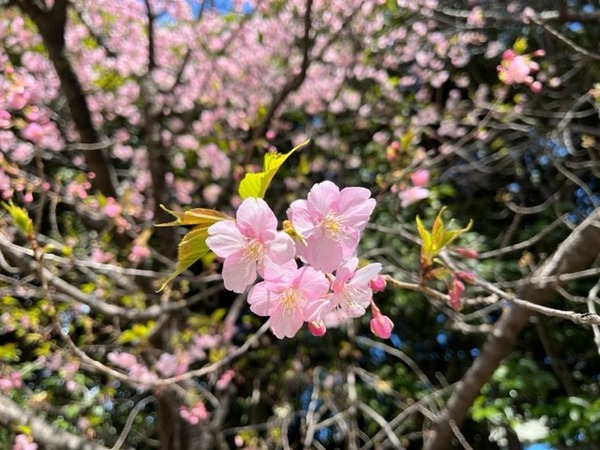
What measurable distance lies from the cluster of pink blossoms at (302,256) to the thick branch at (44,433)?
5.72 feet

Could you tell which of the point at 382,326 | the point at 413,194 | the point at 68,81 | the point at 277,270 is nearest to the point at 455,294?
the point at 382,326

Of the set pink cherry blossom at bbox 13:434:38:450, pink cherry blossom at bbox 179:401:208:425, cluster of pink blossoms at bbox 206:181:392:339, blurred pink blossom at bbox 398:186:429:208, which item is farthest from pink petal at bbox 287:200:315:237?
pink cherry blossom at bbox 179:401:208:425

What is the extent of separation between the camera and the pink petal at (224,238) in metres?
0.73

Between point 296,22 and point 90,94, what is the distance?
58.7 inches

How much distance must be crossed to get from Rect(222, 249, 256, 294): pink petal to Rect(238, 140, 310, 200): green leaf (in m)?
0.08

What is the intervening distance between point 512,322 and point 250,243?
4.61ft

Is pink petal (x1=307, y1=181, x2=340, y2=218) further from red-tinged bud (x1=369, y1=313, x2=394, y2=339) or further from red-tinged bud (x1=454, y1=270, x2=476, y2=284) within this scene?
red-tinged bud (x1=454, y1=270, x2=476, y2=284)

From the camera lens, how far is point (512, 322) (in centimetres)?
190

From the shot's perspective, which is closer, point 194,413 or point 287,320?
point 287,320

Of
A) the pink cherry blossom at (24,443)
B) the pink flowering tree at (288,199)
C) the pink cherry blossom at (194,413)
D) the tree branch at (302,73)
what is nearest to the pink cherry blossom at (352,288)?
the pink flowering tree at (288,199)

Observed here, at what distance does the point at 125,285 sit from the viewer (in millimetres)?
2980

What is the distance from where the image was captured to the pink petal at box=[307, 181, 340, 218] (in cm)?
77

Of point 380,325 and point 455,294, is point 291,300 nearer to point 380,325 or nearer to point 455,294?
point 380,325

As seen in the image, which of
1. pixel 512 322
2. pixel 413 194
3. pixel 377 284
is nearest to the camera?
pixel 377 284
